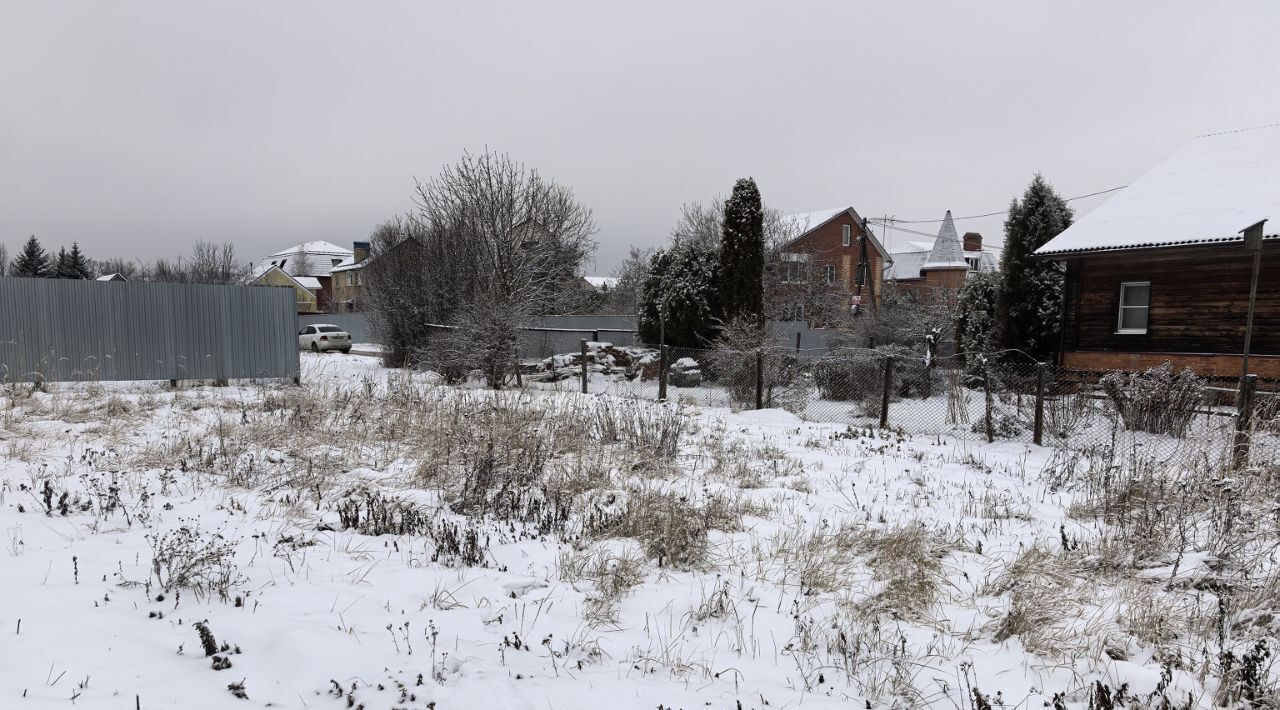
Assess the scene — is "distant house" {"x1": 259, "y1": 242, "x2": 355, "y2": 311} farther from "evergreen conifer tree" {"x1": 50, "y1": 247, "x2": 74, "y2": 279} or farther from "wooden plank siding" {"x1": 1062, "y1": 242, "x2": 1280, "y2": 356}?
"wooden plank siding" {"x1": 1062, "y1": 242, "x2": 1280, "y2": 356}

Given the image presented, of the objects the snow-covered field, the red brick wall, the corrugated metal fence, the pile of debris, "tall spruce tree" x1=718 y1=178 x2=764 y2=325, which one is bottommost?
the snow-covered field

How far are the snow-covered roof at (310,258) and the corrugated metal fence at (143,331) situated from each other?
2507 inches

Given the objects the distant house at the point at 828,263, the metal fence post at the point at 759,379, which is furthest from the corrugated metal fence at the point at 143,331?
the distant house at the point at 828,263

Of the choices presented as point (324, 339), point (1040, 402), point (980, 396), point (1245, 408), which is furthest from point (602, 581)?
point (324, 339)

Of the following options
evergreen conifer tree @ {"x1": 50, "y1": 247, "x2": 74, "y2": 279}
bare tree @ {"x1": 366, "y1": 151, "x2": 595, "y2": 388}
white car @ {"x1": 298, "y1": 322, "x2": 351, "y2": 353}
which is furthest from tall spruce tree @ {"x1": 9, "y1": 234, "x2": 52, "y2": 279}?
bare tree @ {"x1": 366, "y1": 151, "x2": 595, "y2": 388}

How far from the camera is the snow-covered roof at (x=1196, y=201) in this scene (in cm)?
1376

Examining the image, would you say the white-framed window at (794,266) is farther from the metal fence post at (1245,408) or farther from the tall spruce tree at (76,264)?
the tall spruce tree at (76,264)

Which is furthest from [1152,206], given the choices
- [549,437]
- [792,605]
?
[792,605]

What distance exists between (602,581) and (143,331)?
13588 mm

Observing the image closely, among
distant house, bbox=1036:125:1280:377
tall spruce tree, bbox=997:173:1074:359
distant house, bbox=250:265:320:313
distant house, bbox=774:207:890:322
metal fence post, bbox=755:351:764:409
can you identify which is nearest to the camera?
metal fence post, bbox=755:351:764:409

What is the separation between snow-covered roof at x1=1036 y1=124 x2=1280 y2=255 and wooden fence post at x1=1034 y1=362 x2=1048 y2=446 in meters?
7.48

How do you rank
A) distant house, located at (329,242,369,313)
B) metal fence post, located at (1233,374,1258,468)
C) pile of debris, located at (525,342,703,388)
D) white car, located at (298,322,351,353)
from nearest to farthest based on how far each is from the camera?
1. metal fence post, located at (1233,374,1258,468)
2. pile of debris, located at (525,342,703,388)
3. white car, located at (298,322,351,353)
4. distant house, located at (329,242,369,313)

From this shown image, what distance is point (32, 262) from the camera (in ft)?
171

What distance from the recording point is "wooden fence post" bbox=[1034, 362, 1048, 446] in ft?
29.4
